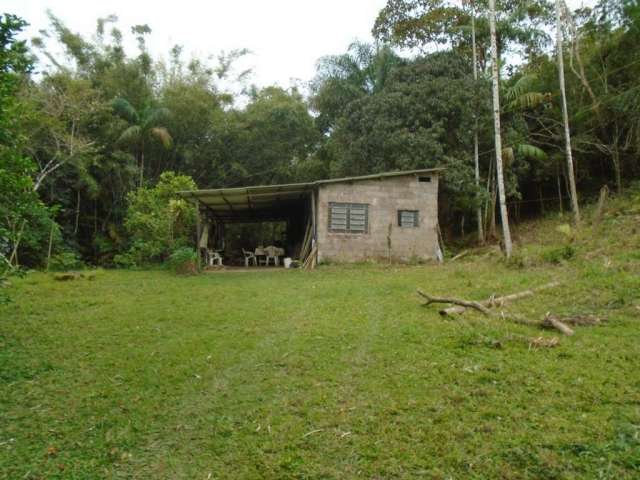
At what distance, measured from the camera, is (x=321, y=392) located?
3443 mm

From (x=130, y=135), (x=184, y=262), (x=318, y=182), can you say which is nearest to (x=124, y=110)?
(x=130, y=135)

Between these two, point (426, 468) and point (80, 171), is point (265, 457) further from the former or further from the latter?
point (80, 171)

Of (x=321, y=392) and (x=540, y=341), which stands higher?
(x=540, y=341)

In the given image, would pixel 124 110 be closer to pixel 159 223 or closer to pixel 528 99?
pixel 159 223

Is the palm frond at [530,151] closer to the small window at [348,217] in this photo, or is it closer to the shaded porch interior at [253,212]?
the small window at [348,217]

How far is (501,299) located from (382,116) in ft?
37.3

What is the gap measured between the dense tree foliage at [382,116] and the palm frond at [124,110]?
7 centimetres

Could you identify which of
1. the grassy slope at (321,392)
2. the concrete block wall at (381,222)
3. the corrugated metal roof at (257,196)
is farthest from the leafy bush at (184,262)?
the grassy slope at (321,392)

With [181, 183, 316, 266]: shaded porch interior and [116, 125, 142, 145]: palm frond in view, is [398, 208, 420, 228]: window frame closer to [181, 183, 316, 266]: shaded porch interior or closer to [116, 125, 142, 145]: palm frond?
[181, 183, 316, 266]: shaded porch interior

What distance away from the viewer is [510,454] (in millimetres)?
2473

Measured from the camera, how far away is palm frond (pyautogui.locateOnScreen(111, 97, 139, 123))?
699 inches

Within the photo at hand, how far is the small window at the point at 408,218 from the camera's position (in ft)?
43.0

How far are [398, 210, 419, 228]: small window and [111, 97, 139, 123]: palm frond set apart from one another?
1282 centimetres

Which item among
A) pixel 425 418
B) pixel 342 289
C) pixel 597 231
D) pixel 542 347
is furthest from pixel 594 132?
pixel 425 418
